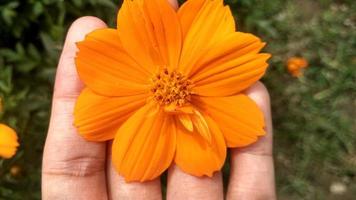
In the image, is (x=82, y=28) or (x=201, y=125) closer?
(x=201, y=125)

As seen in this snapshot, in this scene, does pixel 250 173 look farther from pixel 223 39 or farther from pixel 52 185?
pixel 52 185

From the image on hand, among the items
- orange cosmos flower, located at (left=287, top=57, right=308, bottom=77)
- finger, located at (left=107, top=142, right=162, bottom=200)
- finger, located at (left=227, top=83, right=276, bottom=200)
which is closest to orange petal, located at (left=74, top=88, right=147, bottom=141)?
finger, located at (left=107, top=142, right=162, bottom=200)

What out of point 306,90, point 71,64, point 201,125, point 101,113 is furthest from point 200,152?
point 306,90

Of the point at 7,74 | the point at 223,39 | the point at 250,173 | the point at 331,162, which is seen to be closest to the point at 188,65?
the point at 223,39

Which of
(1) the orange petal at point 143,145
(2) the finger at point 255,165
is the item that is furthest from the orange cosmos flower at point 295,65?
(1) the orange petal at point 143,145

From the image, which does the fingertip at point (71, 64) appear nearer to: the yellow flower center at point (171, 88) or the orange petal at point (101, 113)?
the orange petal at point (101, 113)

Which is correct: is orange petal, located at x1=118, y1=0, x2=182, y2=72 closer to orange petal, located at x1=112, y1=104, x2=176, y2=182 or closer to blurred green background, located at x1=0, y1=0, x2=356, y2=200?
orange petal, located at x1=112, y1=104, x2=176, y2=182

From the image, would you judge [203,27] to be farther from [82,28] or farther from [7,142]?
[7,142]
